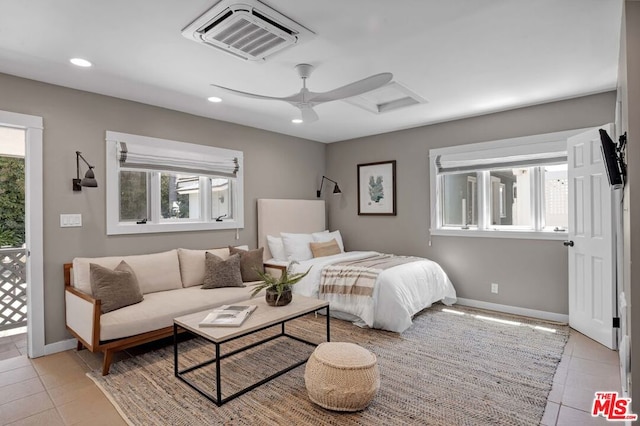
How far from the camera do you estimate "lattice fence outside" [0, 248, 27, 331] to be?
3915 mm

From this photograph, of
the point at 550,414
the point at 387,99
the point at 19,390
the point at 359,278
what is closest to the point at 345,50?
Result: the point at 387,99

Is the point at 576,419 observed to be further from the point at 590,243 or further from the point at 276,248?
the point at 276,248

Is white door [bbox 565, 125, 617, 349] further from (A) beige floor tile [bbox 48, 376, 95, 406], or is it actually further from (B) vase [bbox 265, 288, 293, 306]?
(A) beige floor tile [bbox 48, 376, 95, 406]

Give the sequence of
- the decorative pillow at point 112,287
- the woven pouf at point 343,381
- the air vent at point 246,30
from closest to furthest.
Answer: the air vent at point 246,30
the woven pouf at point 343,381
the decorative pillow at point 112,287

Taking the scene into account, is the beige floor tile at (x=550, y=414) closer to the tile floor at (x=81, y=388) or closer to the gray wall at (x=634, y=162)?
the tile floor at (x=81, y=388)

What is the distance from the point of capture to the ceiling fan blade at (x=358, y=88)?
2363 millimetres

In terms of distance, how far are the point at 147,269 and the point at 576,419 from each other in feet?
12.1

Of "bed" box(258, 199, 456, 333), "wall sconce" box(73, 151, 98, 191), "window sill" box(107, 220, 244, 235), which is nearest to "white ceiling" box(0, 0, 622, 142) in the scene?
"wall sconce" box(73, 151, 98, 191)

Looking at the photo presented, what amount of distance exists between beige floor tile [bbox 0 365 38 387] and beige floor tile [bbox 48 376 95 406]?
397 mm

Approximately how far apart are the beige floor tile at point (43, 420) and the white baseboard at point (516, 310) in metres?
4.31

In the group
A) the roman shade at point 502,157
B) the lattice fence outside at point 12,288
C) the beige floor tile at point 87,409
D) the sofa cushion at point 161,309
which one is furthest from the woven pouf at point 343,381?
the lattice fence outside at point 12,288

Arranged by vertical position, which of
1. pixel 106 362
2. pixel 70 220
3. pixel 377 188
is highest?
pixel 377 188

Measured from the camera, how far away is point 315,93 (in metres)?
2.84

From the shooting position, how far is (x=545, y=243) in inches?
159
